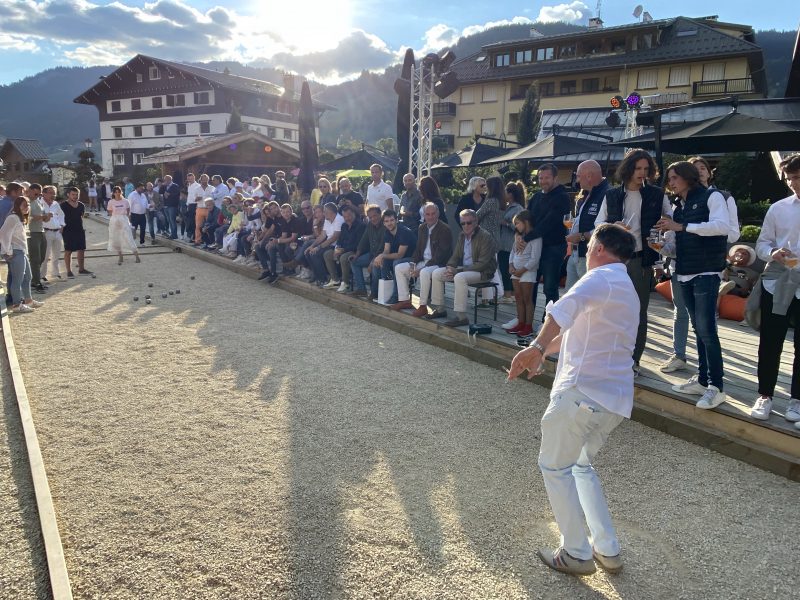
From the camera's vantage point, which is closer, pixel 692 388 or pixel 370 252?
pixel 692 388

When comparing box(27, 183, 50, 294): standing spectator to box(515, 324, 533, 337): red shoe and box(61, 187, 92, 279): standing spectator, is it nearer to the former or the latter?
box(61, 187, 92, 279): standing spectator

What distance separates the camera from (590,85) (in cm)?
4094

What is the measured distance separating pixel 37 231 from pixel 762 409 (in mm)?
11792

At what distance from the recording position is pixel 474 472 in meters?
3.95

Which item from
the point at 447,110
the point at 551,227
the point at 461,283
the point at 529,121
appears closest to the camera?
the point at 551,227

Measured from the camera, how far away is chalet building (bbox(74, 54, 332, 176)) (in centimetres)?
4828

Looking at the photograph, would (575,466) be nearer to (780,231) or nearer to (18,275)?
(780,231)

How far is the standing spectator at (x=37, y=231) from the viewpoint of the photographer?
10.0m

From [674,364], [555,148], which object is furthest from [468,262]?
[555,148]

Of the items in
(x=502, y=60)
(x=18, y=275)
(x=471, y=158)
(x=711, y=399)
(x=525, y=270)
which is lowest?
(x=711, y=399)

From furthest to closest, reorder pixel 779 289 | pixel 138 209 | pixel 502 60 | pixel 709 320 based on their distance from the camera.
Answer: pixel 502 60 < pixel 138 209 < pixel 709 320 < pixel 779 289

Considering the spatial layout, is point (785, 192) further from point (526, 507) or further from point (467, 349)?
point (526, 507)

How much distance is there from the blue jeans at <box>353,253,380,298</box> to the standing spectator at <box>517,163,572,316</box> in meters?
3.15

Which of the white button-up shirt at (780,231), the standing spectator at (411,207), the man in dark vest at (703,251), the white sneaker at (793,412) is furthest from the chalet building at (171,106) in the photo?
the white sneaker at (793,412)
